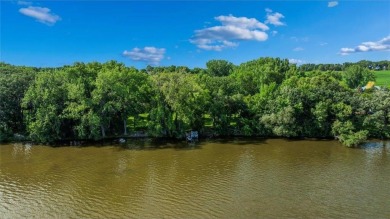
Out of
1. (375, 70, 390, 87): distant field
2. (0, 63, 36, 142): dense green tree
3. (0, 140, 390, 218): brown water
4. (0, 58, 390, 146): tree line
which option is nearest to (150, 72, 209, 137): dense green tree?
(0, 58, 390, 146): tree line

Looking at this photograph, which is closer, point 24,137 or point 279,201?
point 279,201

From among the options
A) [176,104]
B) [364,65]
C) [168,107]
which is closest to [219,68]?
[168,107]

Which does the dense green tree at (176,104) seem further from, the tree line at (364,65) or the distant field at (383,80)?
the tree line at (364,65)

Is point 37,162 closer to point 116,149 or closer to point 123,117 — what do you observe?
point 116,149

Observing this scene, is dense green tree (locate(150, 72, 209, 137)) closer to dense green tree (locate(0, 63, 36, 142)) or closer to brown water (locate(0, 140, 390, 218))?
brown water (locate(0, 140, 390, 218))

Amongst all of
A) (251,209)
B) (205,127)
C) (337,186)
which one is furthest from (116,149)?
(337,186)

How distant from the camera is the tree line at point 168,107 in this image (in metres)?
37.4

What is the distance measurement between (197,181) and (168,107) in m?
16.3

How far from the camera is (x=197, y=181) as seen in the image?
25.6 meters

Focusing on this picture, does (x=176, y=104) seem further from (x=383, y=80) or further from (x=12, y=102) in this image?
(x=383, y=80)

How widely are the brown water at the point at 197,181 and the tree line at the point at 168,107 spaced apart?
3017mm

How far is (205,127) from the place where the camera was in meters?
42.3

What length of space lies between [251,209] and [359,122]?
24.7 metres

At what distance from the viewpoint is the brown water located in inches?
808
